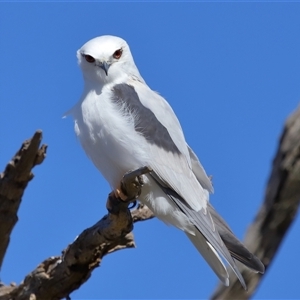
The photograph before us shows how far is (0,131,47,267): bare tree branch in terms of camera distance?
393 centimetres

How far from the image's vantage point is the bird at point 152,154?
4414 millimetres

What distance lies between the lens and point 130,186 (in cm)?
396

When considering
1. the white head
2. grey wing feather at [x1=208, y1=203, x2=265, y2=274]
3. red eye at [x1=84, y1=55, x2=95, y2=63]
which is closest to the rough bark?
grey wing feather at [x1=208, y1=203, x2=265, y2=274]

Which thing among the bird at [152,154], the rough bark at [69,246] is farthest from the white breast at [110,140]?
the rough bark at [69,246]

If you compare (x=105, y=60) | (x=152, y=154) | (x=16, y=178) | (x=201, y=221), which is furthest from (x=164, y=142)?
(x=16, y=178)

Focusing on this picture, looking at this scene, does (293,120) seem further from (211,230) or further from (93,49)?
(93,49)

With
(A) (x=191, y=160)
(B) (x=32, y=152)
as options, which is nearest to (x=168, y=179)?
(A) (x=191, y=160)

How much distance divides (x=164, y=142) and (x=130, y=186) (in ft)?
2.46

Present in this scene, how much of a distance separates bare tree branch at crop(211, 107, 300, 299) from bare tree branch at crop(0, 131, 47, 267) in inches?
98.4

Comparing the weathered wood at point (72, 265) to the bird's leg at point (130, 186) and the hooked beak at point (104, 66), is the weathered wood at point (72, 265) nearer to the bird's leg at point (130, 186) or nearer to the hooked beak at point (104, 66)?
the bird's leg at point (130, 186)

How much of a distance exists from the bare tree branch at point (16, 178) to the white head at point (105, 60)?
46.1 inches

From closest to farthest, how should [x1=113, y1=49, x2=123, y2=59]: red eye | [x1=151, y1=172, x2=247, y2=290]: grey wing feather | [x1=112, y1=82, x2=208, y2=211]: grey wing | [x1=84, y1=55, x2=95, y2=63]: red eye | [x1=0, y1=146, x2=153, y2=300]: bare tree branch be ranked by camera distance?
[x1=0, y1=146, x2=153, y2=300]: bare tree branch
[x1=151, y1=172, x2=247, y2=290]: grey wing feather
[x1=112, y1=82, x2=208, y2=211]: grey wing
[x1=84, y1=55, x2=95, y2=63]: red eye
[x1=113, y1=49, x2=123, y2=59]: red eye

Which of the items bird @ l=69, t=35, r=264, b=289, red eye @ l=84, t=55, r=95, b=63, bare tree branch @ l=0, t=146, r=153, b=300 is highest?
red eye @ l=84, t=55, r=95, b=63

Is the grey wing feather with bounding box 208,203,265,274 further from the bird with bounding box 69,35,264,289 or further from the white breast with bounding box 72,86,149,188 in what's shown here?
the white breast with bounding box 72,86,149,188
